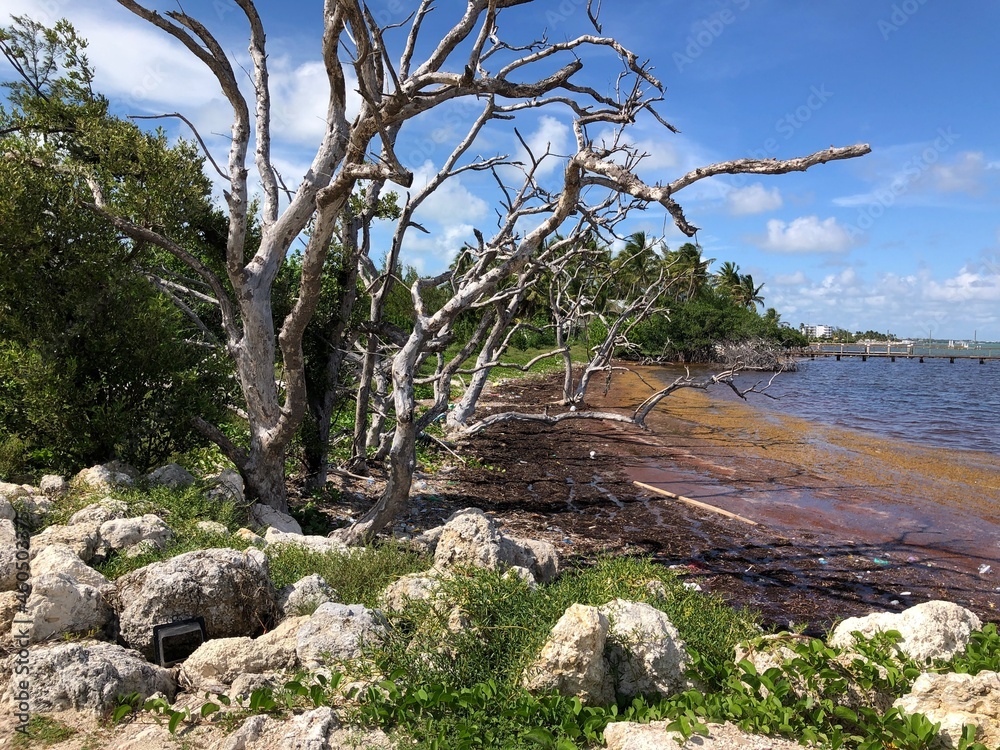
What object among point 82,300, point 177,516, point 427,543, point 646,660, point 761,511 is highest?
point 82,300

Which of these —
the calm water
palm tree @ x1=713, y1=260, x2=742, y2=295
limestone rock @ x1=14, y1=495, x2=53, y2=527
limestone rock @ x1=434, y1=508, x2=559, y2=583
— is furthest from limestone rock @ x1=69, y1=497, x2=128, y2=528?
palm tree @ x1=713, y1=260, x2=742, y2=295

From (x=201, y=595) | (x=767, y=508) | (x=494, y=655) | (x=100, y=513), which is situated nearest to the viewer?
(x=494, y=655)

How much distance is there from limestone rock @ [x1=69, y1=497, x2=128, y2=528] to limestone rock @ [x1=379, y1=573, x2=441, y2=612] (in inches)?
91.2

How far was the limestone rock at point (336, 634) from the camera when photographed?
3.62 meters

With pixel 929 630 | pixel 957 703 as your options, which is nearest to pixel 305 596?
pixel 957 703

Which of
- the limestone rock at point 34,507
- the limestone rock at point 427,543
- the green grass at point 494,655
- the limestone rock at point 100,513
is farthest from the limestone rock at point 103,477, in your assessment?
the green grass at point 494,655

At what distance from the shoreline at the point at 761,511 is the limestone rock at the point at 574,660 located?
160 inches

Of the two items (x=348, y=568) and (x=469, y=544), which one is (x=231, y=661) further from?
(x=469, y=544)

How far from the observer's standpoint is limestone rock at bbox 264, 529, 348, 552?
19.1 ft

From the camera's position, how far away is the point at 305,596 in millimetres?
4336

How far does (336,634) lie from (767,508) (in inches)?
367

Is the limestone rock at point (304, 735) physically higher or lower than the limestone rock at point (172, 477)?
lower

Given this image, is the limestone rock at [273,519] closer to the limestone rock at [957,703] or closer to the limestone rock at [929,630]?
the limestone rock at [929,630]

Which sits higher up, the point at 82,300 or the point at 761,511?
the point at 82,300
